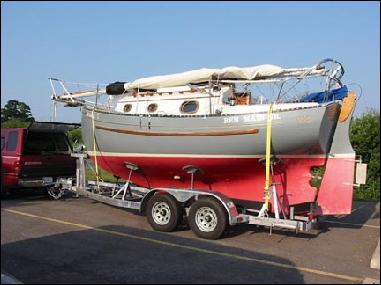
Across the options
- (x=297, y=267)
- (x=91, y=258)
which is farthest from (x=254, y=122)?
(x=91, y=258)

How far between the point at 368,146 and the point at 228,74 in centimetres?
780

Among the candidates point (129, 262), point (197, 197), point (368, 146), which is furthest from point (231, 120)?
point (368, 146)

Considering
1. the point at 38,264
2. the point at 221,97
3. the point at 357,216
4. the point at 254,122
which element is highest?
the point at 221,97

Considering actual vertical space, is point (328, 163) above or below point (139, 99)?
below

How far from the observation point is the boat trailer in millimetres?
9155

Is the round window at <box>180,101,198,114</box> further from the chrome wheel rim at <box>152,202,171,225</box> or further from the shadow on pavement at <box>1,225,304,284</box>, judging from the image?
the shadow on pavement at <box>1,225,304,284</box>

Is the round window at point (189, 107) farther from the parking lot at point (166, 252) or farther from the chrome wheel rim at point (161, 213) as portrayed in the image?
the parking lot at point (166, 252)

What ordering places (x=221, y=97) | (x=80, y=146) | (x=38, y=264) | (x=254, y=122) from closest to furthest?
(x=38, y=264) → (x=254, y=122) → (x=221, y=97) → (x=80, y=146)

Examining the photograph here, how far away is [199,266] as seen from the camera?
24.1ft

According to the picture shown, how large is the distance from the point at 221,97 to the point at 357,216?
5306mm

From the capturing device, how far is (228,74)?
10906 millimetres

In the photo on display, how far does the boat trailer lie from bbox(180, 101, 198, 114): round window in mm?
1245

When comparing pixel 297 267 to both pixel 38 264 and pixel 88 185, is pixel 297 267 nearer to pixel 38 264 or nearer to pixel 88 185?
pixel 38 264

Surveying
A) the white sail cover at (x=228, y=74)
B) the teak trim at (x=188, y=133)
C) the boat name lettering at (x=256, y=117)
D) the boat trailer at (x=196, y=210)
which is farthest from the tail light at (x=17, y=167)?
the boat name lettering at (x=256, y=117)
